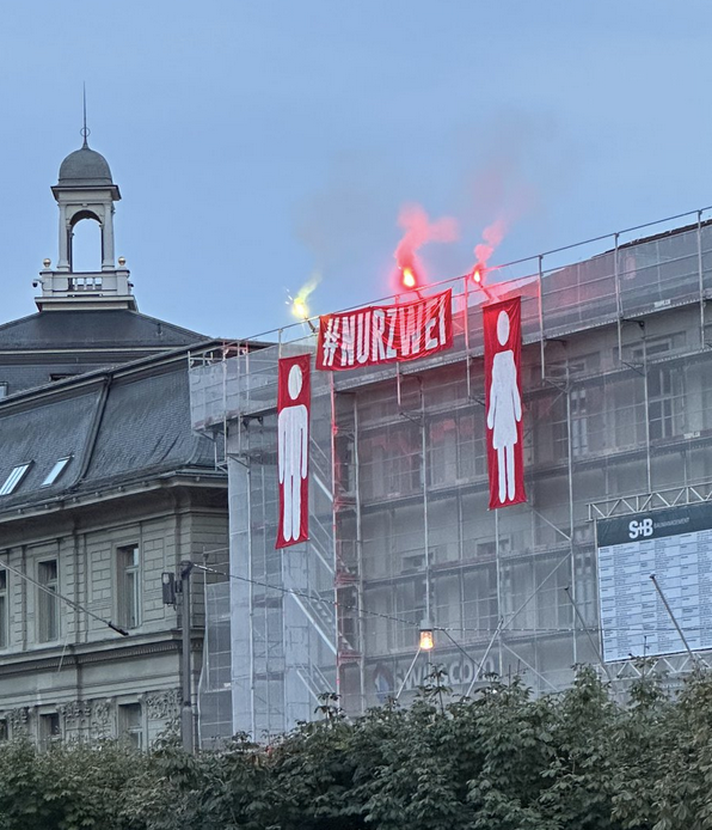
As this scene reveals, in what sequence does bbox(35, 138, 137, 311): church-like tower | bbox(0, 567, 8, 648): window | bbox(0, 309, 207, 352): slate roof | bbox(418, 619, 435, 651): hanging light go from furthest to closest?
bbox(35, 138, 137, 311): church-like tower
bbox(0, 309, 207, 352): slate roof
bbox(0, 567, 8, 648): window
bbox(418, 619, 435, 651): hanging light

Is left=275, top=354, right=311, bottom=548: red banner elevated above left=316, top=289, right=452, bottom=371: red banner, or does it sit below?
below

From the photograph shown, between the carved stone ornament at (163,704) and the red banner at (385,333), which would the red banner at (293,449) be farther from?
Result: the carved stone ornament at (163,704)

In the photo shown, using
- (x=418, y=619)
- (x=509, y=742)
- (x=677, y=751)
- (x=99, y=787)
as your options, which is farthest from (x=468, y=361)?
(x=677, y=751)

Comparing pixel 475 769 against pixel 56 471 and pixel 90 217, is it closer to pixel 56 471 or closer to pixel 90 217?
pixel 56 471

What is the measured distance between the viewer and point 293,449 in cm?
5303

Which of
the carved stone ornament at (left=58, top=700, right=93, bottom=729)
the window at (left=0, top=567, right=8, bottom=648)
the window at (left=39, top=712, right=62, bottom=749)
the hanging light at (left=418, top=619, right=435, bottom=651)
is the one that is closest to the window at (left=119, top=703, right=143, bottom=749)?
the carved stone ornament at (left=58, top=700, right=93, bottom=729)

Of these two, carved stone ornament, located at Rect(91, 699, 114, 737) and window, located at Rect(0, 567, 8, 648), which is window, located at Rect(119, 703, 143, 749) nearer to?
carved stone ornament, located at Rect(91, 699, 114, 737)

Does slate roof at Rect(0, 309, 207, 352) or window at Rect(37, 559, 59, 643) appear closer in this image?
window at Rect(37, 559, 59, 643)

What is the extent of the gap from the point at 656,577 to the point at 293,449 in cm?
1093

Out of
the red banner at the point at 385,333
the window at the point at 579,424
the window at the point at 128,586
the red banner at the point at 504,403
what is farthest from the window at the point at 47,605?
the window at the point at 579,424

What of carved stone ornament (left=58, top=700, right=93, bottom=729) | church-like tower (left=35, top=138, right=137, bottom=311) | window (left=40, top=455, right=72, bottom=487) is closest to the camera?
carved stone ornament (left=58, top=700, right=93, bottom=729)

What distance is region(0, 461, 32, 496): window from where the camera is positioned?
2717 inches

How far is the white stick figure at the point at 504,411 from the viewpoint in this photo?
47.3 meters

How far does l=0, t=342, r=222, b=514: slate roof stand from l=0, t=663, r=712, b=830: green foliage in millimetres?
21614
